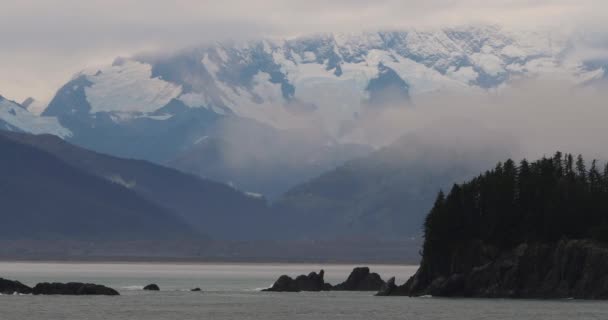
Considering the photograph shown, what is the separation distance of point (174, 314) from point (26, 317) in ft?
56.9

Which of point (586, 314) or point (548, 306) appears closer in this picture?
point (586, 314)

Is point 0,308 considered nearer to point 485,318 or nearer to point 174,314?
point 174,314

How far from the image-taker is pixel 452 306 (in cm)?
19475

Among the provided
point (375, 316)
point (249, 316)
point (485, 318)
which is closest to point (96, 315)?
point (249, 316)

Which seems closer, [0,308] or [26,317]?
[26,317]

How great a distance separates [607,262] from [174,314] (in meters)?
50.4

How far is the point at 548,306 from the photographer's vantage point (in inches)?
7554

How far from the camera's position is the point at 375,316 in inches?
7318

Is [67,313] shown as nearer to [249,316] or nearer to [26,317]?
[26,317]

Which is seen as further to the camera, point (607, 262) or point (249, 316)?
point (607, 262)

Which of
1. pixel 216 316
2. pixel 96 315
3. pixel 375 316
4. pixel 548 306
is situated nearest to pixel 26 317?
pixel 96 315

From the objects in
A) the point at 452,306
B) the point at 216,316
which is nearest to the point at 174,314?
the point at 216,316

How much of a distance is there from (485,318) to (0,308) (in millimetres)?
56168

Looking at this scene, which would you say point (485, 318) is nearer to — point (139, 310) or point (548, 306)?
point (548, 306)
